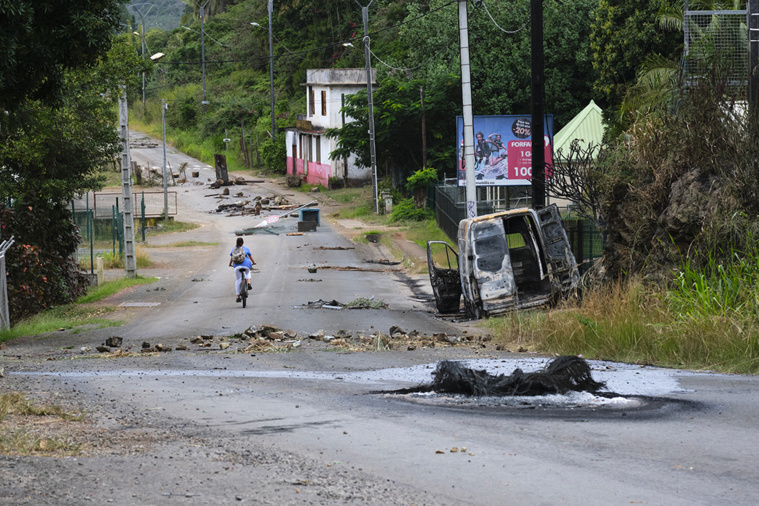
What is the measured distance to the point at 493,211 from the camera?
29.6 metres

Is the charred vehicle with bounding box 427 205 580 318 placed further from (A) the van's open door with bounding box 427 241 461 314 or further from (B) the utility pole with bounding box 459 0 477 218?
(B) the utility pole with bounding box 459 0 477 218

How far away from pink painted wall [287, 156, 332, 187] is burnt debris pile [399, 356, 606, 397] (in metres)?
51.6

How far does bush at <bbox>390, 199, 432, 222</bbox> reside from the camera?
42312 millimetres

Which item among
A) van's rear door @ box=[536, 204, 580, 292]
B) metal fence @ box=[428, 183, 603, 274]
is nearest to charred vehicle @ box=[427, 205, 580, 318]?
van's rear door @ box=[536, 204, 580, 292]

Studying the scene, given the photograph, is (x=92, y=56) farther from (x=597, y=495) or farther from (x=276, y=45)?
(x=276, y=45)

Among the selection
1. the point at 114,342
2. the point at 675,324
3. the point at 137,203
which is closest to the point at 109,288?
the point at 114,342

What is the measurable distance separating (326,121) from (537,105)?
43008mm

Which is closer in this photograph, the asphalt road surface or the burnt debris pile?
the asphalt road surface

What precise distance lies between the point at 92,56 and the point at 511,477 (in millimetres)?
8116

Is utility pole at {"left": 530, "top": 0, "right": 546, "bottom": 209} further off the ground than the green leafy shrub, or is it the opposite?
utility pole at {"left": 530, "top": 0, "right": 546, "bottom": 209}

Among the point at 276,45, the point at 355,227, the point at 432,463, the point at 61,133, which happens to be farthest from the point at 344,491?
the point at 276,45

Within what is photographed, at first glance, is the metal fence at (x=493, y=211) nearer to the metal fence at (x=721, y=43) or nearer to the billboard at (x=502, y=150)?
the billboard at (x=502, y=150)

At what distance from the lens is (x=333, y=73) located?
5875cm

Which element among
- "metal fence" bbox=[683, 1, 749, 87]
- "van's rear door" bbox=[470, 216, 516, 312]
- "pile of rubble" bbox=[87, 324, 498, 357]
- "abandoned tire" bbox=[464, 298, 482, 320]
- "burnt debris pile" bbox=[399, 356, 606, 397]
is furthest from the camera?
"metal fence" bbox=[683, 1, 749, 87]
